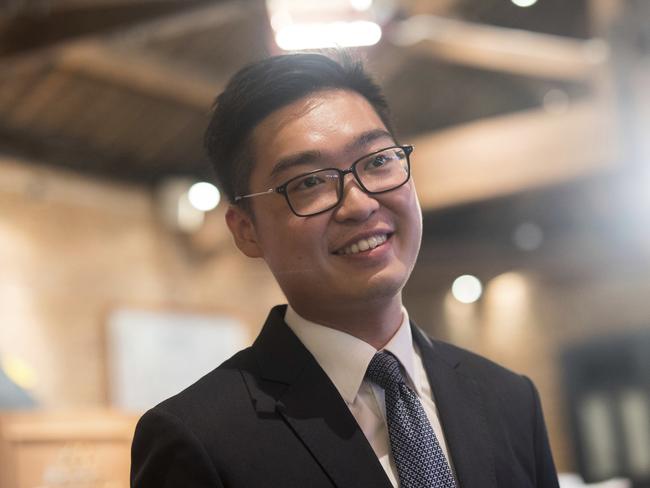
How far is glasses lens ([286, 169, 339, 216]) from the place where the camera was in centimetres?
134

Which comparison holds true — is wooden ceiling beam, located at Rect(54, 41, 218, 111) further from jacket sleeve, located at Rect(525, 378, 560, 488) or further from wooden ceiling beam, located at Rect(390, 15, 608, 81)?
jacket sleeve, located at Rect(525, 378, 560, 488)

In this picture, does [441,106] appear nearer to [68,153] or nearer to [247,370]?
[68,153]

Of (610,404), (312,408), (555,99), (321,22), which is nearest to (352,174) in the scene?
(312,408)

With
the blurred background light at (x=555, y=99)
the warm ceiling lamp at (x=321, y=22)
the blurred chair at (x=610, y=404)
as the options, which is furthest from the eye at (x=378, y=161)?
the blurred chair at (x=610, y=404)

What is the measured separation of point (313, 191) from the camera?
1.35 m

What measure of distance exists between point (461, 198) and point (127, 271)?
2517 millimetres

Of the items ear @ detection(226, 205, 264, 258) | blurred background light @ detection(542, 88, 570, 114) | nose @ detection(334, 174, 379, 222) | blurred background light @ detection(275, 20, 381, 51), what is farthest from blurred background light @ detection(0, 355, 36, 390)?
nose @ detection(334, 174, 379, 222)

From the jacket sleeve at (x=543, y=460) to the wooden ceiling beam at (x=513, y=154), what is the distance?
5280 mm

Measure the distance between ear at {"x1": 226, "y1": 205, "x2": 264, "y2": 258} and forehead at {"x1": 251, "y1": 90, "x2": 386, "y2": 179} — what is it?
84 mm

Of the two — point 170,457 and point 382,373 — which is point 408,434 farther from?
point 170,457

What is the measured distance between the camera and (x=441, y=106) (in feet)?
28.5

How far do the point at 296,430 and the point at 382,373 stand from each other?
0.15 meters

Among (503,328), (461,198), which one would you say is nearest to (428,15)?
(461,198)

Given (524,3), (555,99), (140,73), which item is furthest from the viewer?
(555,99)
